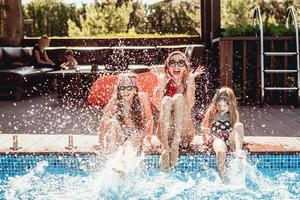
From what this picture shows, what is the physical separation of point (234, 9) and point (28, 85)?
14.8m

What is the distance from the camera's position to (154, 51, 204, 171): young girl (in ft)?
15.7

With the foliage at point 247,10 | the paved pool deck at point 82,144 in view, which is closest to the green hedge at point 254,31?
the paved pool deck at point 82,144

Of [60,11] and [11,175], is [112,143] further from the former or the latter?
[60,11]

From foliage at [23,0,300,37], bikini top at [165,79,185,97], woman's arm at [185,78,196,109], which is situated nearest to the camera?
woman's arm at [185,78,196,109]

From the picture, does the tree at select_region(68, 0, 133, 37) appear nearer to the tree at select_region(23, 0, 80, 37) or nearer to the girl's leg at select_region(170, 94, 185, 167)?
the tree at select_region(23, 0, 80, 37)

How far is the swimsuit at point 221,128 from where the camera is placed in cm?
502

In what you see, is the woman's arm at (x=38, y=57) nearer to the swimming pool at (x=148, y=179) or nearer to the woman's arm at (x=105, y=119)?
the swimming pool at (x=148, y=179)

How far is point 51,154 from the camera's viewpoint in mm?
5207

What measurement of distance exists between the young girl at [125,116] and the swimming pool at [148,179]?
0.20 meters

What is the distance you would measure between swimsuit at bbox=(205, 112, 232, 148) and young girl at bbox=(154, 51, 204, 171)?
0.26 metres

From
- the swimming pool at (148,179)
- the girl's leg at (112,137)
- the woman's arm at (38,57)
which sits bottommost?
the swimming pool at (148,179)

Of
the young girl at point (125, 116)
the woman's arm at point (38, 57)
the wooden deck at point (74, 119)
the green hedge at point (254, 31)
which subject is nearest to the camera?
the young girl at point (125, 116)

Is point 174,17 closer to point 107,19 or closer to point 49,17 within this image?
point 107,19

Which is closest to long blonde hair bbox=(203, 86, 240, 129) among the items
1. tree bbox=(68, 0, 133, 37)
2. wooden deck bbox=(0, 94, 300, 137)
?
wooden deck bbox=(0, 94, 300, 137)
